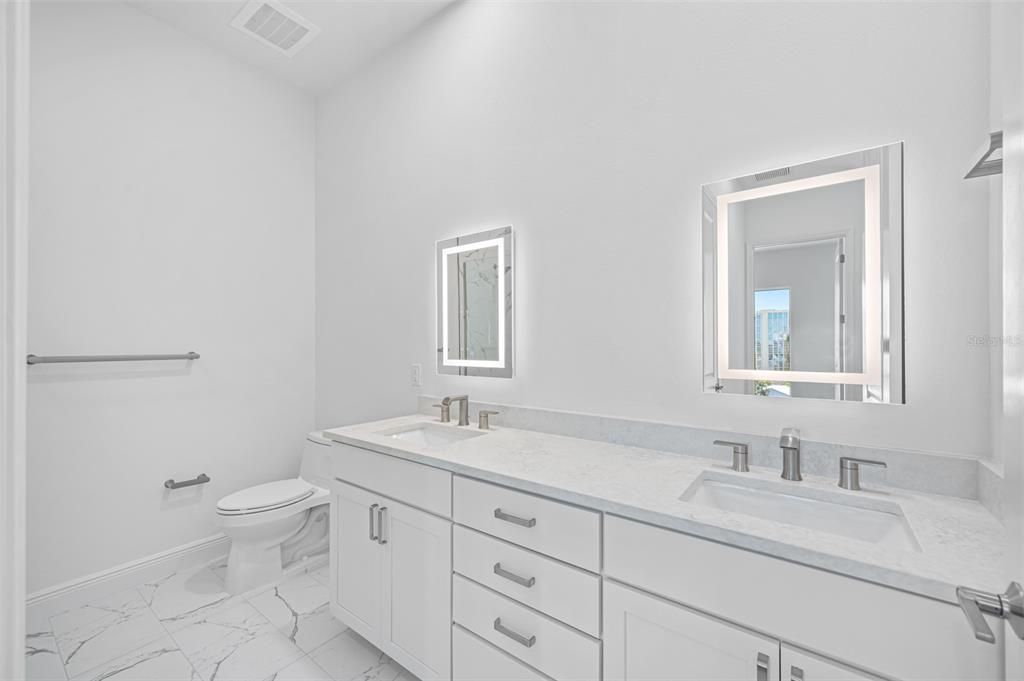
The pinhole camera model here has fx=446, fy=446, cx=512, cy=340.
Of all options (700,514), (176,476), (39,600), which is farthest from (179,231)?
(700,514)

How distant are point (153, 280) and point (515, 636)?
238 centimetres

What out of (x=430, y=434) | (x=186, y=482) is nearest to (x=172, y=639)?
(x=186, y=482)

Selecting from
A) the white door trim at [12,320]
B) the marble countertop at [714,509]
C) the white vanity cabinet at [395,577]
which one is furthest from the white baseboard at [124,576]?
the marble countertop at [714,509]

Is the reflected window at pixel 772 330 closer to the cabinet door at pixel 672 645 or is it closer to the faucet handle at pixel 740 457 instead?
the faucet handle at pixel 740 457

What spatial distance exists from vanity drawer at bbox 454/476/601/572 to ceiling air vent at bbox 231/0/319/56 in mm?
2410

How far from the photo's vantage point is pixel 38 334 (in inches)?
75.7

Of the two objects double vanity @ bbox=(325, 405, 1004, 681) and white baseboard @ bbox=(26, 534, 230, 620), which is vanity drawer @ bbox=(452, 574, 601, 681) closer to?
double vanity @ bbox=(325, 405, 1004, 681)

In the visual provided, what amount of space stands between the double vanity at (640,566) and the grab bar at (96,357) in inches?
46.9

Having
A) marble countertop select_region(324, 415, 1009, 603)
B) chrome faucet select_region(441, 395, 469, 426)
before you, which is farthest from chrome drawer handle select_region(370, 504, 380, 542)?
chrome faucet select_region(441, 395, 469, 426)

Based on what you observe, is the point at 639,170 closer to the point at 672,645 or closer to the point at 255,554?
the point at 672,645

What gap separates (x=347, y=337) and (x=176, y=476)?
3.65 feet

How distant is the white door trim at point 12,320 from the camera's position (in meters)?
1.22

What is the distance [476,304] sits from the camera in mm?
2062

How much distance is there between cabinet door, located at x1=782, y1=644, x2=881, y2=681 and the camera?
2.51ft
